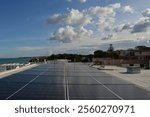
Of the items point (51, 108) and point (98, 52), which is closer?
point (51, 108)

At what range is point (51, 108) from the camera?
14469mm

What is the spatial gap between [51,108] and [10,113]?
1.80 metres

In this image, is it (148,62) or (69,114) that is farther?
(148,62)

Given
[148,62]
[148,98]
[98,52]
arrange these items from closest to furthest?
[148,98] → [148,62] → [98,52]

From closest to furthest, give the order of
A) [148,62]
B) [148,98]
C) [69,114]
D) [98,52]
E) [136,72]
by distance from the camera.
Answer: [69,114], [148,98], [136,72], [148,62], [98,52]

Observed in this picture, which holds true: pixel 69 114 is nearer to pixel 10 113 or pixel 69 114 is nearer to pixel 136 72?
pixel 10 113

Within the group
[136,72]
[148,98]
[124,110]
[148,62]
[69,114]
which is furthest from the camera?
[148,62]

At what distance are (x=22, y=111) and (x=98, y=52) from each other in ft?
405

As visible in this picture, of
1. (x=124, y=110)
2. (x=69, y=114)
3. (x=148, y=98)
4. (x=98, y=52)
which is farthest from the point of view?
(x=98, y=52)

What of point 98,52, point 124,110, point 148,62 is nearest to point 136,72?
point 148,62

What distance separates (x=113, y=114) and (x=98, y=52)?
123230mm

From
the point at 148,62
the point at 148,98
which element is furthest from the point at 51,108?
the point at 148,62

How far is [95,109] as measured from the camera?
1437cm

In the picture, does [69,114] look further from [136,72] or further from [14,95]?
[136,72]
